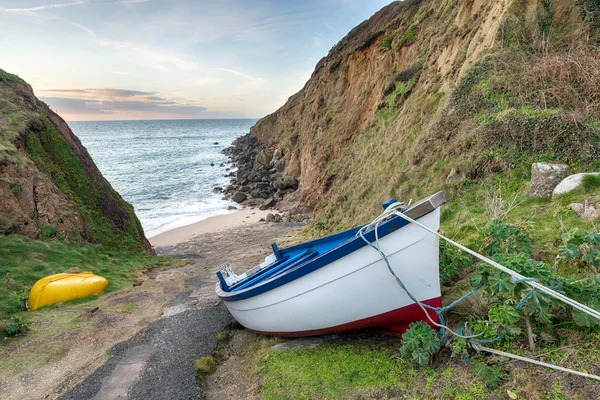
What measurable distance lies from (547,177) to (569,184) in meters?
0.38

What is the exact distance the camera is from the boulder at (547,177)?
5.67 meters

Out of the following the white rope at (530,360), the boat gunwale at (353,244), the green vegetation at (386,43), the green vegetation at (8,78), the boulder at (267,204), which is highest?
the green vegetation at (386,43)

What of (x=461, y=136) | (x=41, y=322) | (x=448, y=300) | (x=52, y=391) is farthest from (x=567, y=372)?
(x=41, y=322)

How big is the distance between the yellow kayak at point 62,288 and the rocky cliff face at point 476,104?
8572 mm

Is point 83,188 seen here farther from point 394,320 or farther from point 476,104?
point 476,104

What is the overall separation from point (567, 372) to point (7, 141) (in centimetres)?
1619

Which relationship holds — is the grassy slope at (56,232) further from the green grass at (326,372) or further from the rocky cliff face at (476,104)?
the rocky cliff face at (476,104)

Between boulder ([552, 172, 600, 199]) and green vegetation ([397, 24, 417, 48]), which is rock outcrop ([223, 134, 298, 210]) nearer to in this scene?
green vegetation ([397, 24, 417, 48])

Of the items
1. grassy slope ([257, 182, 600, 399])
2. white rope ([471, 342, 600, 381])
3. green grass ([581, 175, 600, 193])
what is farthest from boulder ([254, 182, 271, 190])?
white rope ([471, 342, 600, 381])

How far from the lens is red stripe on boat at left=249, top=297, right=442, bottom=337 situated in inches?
157

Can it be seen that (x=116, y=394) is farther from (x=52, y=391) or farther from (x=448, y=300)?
(x=448, y=300)

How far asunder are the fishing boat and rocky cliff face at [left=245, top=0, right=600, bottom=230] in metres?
4.38

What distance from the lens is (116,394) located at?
436 centimetres

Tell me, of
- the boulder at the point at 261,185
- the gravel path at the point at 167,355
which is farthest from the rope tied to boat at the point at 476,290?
the boulder at the point at 261,185
